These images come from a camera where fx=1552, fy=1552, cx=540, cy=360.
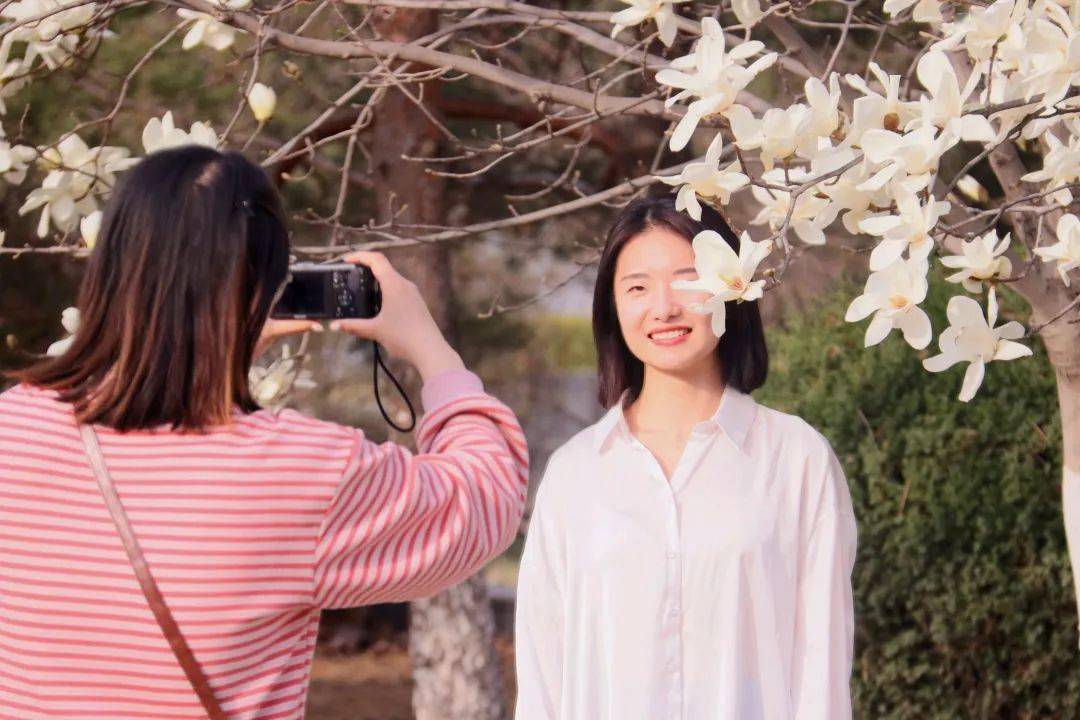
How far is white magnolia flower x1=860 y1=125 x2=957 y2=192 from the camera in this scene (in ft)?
6.57

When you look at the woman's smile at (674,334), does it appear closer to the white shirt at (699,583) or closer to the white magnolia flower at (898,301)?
the white shirt at (699,583)

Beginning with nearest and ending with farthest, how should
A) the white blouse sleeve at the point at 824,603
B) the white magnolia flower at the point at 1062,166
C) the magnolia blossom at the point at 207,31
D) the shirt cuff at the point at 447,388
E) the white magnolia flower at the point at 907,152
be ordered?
1. the shirt cuff at the point at 447,388
2. the white magnolia flower at the point at 907,152
3. the white magnolia flower at the point at 1062,166
4. the white blouse sleeve at the point at 824,603
5. the magnolia blossom at the point at 207,31

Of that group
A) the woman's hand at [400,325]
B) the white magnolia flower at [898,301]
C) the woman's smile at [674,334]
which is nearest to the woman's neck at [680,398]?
the woman's smile at [674,334]

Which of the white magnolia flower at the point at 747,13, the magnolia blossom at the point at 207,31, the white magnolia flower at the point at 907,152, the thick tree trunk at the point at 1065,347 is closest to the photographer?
the white magnolia flower at the point at 907,152

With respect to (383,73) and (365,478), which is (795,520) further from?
(383,73)

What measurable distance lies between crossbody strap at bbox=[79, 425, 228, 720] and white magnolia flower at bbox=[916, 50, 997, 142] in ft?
3.78

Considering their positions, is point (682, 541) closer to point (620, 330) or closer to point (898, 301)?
point (620, 330)

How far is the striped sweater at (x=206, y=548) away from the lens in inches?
61.3

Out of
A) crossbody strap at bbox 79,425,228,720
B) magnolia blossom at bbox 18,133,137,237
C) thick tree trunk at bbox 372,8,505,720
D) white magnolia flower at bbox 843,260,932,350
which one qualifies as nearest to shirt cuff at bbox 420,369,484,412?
crossbody strap at bbox 79,425,228,720

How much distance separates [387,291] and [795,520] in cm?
100

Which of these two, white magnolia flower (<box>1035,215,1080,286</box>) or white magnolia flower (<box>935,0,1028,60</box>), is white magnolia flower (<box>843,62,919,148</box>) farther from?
white magnolia flower (<box>1035,215,1080,286</box>)

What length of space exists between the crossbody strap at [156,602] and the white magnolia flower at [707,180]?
93 centimetres

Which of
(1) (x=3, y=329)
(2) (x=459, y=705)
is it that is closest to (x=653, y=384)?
(2) (x=459, y=705)

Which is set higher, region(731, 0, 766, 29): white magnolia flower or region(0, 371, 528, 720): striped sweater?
region(731, 0, 766, 29): white magnolia flower
